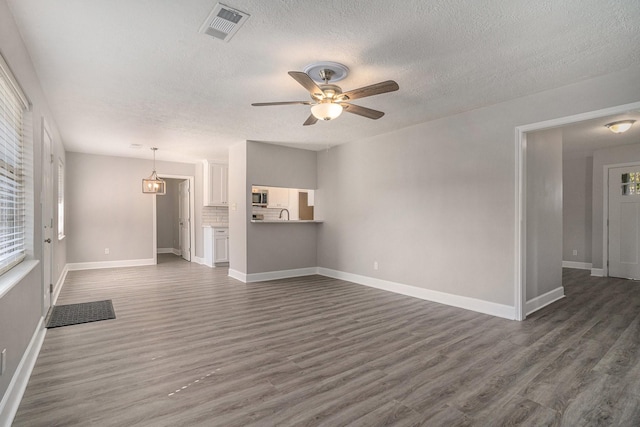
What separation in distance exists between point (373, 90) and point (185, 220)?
304 inches

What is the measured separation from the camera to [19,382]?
7.23 ft

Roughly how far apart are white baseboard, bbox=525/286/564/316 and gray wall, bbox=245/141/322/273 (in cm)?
383

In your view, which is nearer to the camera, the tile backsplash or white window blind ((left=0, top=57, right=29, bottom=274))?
white window blind ((left=0, top=57, right=29, bottom=274))

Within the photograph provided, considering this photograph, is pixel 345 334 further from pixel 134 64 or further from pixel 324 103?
pixel 134 64

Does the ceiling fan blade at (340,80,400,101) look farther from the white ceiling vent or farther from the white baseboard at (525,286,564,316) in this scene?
the white baseboard at (525,286,564,316)

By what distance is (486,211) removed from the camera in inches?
159

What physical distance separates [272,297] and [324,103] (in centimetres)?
295

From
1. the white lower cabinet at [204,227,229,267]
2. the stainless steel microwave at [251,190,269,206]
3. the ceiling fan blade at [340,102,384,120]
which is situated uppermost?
the ceiling fan blade at [340,102,384,120]

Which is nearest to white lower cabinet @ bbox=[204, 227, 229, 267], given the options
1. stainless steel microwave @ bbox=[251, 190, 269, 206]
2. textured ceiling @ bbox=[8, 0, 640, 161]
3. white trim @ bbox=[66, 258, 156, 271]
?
stainless steel microwave @ bbox=[251, 190, 269, 206]

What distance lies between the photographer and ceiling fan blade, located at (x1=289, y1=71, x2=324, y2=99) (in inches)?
98.2

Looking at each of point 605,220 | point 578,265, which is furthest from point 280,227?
point 578,265

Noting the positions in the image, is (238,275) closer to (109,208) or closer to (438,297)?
(438,297)

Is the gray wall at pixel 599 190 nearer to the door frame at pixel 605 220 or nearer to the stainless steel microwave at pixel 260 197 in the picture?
the door frame at pixel 605 220

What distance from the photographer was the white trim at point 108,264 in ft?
23.1
